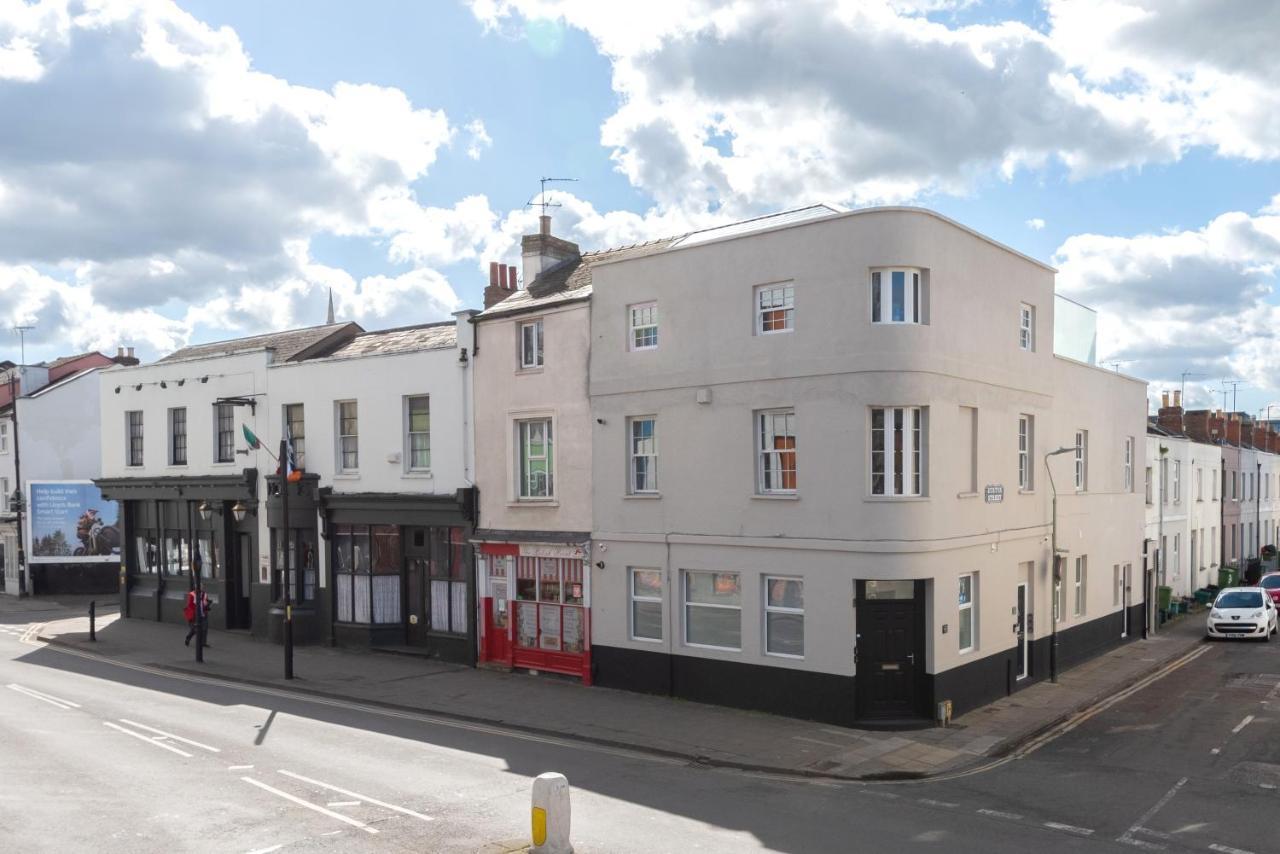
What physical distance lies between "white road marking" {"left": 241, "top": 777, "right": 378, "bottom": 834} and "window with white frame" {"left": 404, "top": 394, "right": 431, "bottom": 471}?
12774 millimetres

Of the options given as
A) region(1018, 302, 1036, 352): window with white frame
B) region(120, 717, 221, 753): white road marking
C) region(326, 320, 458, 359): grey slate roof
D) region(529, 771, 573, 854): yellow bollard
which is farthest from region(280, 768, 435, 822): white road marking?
region(1018, 302, 1036, 352): window with white frame

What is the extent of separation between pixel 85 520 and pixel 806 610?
37319 mm

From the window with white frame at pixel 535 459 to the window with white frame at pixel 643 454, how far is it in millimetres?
2401

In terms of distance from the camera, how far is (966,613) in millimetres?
21188

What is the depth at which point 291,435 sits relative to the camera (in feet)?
98.0

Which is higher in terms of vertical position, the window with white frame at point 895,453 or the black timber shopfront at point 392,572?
the window with white frame at point 895,453

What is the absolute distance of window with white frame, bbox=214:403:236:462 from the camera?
31297 mm

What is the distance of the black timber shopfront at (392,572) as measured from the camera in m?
26.1

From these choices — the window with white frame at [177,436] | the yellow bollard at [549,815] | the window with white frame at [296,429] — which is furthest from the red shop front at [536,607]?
the window with white frame at [177,436]

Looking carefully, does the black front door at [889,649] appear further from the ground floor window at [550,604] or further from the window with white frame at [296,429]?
the window with white frame at [296,429]

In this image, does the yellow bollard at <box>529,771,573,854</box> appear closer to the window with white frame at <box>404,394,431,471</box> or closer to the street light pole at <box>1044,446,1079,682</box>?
the window with white frame at <box>404,394,431,471</box>

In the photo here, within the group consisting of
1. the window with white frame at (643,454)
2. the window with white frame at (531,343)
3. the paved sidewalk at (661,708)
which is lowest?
the paved sidewalk at (661,708)

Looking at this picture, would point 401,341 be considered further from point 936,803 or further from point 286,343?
point 936,803

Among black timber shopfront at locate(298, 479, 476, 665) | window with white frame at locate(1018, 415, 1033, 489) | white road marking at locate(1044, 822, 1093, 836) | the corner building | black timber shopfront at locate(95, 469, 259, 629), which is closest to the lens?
white road marking at locate(1044, 822, 1093, 836)
